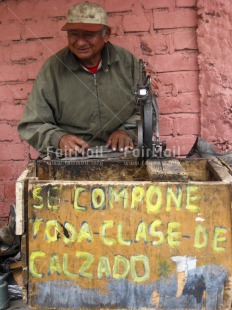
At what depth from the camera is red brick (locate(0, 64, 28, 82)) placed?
11.3 feet

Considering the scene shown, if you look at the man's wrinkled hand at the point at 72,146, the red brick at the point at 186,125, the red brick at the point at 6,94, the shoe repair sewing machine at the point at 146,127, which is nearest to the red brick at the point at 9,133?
the red brick at the point at 6,94

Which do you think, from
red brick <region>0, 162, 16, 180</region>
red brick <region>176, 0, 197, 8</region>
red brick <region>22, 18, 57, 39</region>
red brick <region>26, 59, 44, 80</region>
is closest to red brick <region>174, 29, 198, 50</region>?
red brick <region>176, 0, 197, 8</region>

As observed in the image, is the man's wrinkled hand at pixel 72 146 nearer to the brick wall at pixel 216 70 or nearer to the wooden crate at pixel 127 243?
the wooden crate at pixel 127 243

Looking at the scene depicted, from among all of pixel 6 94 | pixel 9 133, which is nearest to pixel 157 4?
pixel 6 94

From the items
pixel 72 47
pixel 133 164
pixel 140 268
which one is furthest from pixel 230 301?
pixel 72 47

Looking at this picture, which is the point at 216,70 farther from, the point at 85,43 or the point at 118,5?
the point at 85,43

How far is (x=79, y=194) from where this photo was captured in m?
1.90

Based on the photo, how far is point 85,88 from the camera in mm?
3082

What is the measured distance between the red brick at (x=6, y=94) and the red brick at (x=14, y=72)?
0.06 meters

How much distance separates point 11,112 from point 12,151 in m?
0.30

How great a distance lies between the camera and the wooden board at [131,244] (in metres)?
1.88

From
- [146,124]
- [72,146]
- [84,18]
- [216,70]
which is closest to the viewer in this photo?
[146,124]

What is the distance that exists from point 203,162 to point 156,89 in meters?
1.05

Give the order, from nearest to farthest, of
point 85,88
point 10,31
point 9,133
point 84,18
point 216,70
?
point 84,18, point 85,88, point 216,70, point 10,31, point 9,133
